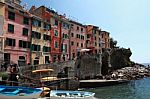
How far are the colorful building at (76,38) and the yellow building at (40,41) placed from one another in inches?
558

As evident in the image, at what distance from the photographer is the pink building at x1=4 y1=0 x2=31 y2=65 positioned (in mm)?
52781

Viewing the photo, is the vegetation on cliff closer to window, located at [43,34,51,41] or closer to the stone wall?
the stone wall

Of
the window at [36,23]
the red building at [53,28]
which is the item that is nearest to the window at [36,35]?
the window at [36,23]

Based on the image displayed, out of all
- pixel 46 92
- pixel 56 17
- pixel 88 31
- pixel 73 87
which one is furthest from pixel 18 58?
pixel 88 31

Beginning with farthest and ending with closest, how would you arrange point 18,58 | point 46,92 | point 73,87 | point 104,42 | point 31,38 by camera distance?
point 104,42, point 31,38, point 18,58, point 73,87, point 46,92

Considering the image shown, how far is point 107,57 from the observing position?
94625 millimetres

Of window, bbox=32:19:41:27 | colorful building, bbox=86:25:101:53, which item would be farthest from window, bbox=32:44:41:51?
colorful building, bbox=86:25:101:53

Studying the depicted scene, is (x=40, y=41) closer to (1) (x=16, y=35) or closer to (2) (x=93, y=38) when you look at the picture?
(1) (x=16, y=35)

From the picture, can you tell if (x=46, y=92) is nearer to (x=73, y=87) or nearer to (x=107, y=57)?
(x=73, y=87)

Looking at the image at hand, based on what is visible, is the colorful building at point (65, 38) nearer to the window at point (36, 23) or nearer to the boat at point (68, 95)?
the window at point (36, 23)

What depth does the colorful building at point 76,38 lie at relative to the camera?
81938 mm

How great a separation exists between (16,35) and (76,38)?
104 feet

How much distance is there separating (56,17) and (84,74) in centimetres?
1737

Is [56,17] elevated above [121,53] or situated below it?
above
